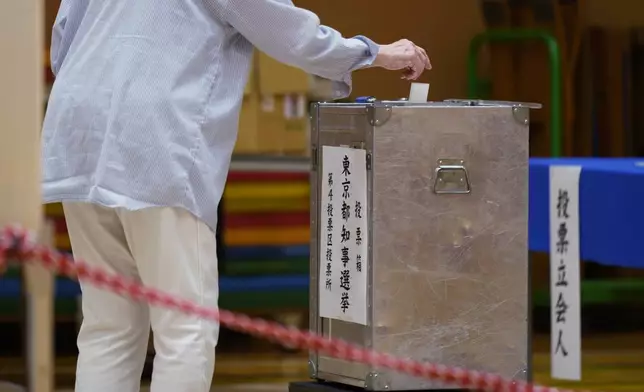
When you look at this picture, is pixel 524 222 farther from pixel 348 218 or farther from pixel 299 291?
pixel 299 291

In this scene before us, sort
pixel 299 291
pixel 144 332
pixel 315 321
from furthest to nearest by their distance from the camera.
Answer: pixel 299 291 → pixel 315 321 → pixel 144 332

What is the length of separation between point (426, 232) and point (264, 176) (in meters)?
2.20

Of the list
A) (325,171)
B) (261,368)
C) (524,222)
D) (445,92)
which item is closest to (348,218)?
(325,171)

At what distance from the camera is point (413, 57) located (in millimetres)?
2670

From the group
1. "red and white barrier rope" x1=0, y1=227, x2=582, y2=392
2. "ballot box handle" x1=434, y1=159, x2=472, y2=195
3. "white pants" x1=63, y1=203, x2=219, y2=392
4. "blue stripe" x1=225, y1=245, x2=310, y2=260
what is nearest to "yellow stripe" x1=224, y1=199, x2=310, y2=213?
"blue stripe" x1=225, y1=245, x2=310, y2=260

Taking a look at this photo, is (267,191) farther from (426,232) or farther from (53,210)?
(426,232)

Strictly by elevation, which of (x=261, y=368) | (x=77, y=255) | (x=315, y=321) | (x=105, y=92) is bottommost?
(x=261, y=368)

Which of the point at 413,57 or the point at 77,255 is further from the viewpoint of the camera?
the point at 413,57

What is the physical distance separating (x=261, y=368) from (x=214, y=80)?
7.92 ft

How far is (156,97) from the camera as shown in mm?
2363

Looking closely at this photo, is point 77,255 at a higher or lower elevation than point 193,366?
higher

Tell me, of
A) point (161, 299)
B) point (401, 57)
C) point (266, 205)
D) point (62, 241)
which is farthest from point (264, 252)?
point (161, 299)

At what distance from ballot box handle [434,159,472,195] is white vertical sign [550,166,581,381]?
0.31m

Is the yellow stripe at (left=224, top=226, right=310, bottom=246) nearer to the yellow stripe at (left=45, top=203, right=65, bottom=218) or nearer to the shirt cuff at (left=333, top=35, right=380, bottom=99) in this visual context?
the yellow stripe at (left=45, top=203, right=65, bottom=218)
